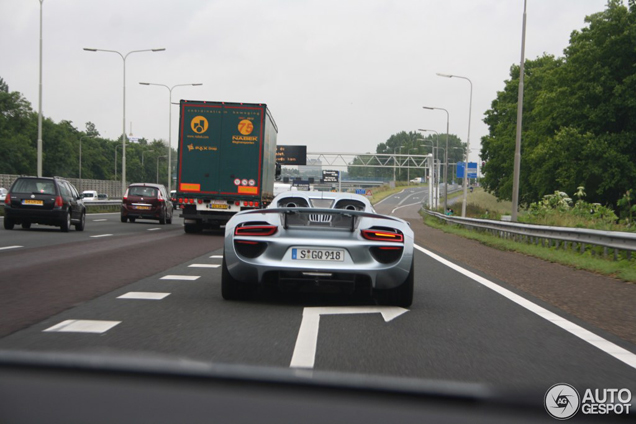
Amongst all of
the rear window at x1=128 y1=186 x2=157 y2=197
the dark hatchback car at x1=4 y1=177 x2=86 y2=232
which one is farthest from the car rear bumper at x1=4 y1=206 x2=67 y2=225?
the rear window at x1=128 y1=186 x2=157 y2=197

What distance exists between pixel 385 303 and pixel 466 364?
289 centimetres

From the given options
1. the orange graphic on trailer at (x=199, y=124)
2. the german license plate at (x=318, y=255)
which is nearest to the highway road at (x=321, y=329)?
the german license plate at (x=318, y=255)

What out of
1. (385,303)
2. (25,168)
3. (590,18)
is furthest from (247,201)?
(25,168)

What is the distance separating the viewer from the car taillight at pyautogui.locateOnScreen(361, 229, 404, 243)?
6930mm

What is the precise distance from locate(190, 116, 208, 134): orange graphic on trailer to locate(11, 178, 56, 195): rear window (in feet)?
14.2

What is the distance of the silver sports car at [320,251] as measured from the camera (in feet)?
22.3

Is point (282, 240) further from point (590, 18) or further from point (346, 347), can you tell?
point (590, 18)

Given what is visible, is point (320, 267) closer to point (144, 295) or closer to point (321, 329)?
point (321, 329)

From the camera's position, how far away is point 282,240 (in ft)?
22.4

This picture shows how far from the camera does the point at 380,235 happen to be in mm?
6957

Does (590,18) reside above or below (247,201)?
above

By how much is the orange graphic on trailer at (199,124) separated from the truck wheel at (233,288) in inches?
599

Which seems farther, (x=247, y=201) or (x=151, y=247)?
(x=247, y=201)

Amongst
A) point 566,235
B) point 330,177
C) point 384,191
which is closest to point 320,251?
point 566,235
